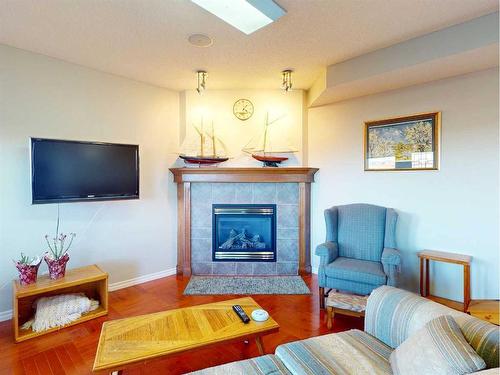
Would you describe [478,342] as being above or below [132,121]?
below

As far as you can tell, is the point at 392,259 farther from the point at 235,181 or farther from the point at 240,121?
the point at 240,121

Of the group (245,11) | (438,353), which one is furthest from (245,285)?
(245,11)

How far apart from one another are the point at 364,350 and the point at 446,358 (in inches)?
18.4

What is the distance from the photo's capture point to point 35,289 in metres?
2.16

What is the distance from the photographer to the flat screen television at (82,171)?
234 cm

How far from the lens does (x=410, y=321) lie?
4.34 ft

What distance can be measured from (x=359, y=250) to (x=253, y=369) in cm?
194

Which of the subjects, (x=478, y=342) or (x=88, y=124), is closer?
(x=478, y=342)

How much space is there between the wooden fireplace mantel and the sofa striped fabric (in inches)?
75.1

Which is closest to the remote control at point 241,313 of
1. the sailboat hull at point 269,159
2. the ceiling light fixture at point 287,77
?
the sailboat hull at point 269,159

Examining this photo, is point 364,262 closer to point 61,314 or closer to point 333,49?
point 333,49

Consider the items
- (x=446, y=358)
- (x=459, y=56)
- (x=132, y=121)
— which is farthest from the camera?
(x=132, y=121)

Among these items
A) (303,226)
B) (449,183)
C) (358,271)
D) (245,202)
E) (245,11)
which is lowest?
(358,271)

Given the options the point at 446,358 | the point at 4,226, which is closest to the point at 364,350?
the point at 446,358
